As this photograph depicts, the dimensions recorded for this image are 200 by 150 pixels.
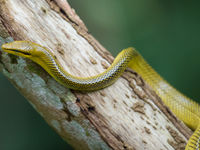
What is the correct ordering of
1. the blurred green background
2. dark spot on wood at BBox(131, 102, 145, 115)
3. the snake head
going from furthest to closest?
the blurred green background
dark spot on wood at BBox(131, 102, 145, 115)
the snake head

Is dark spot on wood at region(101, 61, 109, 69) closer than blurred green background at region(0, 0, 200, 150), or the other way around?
dark spot on wood at region(101, 61, 109, 69)

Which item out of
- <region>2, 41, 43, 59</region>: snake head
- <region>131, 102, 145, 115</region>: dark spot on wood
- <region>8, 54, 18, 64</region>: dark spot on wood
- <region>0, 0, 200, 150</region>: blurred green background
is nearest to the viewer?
<region>2, 41, 43, 59</region>: snake head

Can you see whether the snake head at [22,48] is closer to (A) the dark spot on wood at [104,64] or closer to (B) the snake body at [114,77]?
(B) the snake body at [114,77]

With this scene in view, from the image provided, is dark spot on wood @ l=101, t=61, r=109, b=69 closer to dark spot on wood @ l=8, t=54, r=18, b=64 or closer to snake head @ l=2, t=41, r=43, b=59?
snake head @ l=2, t=41, r=43, b=59

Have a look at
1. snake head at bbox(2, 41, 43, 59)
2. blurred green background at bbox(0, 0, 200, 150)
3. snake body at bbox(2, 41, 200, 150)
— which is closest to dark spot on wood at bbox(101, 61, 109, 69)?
snake body at bbox(2, 41, 200, 150)

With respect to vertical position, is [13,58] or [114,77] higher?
[13,58]

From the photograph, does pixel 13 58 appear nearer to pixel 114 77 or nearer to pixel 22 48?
pixel 22 48

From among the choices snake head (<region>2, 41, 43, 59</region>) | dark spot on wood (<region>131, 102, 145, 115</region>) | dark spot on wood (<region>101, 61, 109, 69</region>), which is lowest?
dark spot on wood (<region>131, 102, 145, 115</region>)

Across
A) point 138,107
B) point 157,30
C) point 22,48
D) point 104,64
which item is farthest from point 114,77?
point 157,30

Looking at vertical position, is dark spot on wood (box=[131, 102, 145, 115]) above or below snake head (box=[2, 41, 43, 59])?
below
